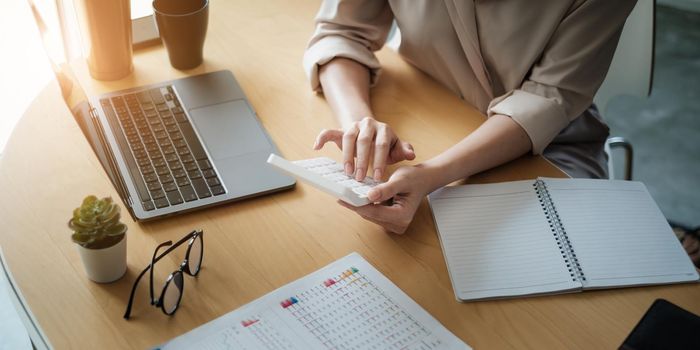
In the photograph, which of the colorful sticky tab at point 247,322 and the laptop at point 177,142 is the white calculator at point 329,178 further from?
the colorful sticky tab at point 247,322

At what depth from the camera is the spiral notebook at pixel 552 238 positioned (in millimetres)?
1061

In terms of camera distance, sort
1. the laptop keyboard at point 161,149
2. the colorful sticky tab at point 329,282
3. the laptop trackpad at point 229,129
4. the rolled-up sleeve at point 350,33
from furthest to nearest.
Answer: the rolled-up sleeve at point 350,33
the laptop trackpad at point 229,129
the laptop keyboard at point 161,149
the colorful sticky tab at point 329,282

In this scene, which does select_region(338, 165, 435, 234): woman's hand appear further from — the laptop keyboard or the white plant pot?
the white plant pot

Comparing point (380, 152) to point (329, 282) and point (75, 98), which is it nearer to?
point (329, 282)

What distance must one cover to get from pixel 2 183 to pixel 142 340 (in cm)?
42

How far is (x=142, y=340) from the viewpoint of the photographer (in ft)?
3.05

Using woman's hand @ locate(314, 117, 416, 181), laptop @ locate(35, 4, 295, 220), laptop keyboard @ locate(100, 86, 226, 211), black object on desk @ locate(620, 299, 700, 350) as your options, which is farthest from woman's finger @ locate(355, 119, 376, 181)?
black object on desk @ locate(620, 299, 700, 350)

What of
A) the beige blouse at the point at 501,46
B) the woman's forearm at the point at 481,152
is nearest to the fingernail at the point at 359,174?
the woman's forearm at the point at 481,152

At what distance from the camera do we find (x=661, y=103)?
305 centimetres

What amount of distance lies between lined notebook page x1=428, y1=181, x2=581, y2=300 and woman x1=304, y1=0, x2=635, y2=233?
5 cm

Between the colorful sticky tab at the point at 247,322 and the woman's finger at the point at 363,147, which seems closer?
the colorful sticky tab at the point at 247,322

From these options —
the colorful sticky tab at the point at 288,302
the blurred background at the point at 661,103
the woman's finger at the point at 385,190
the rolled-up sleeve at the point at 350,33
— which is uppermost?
the rolled-up sleeve at the point at 350,33

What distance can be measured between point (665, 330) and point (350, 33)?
0.87m

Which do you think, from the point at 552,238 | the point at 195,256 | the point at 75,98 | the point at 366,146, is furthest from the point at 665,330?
the point at 75,98
